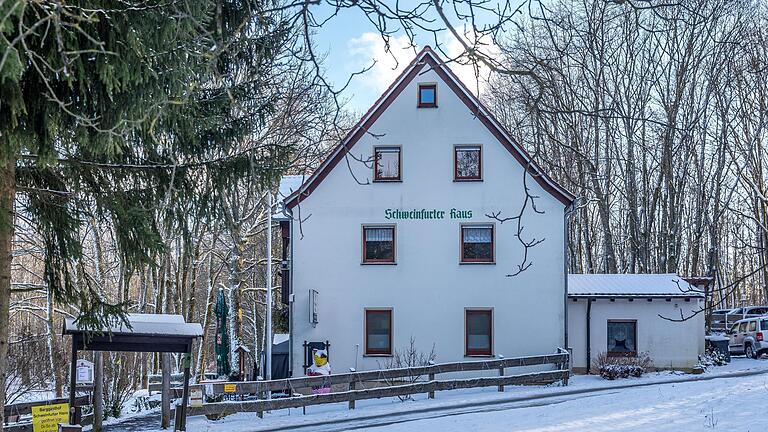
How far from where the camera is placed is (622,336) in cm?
2806

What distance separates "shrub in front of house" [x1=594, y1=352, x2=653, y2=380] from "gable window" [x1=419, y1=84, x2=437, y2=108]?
9738mm

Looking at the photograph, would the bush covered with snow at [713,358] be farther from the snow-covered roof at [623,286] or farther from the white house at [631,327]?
the snow-covered roof at [623,286]

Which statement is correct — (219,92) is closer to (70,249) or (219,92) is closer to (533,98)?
(70,249)

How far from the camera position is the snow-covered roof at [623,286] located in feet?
91.7

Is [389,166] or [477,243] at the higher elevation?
[389,166]

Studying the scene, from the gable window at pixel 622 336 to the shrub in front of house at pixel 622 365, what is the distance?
0.40 metres

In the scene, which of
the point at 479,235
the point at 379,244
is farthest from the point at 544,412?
the point at 379,244

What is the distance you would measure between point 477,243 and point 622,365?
5844 millimetres

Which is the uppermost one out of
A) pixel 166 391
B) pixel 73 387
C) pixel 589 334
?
pixel 589 334

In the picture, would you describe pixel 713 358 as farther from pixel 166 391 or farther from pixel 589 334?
pixel 166 391

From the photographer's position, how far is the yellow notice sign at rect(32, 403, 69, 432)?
43.8 ft

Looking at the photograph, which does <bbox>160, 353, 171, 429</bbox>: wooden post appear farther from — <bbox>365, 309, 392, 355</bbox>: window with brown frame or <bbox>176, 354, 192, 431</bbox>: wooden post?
<bbox>365, 309, 392, 355</bbox>: window with brown frame

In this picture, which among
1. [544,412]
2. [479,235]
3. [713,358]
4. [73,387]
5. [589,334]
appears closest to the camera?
[73,387]

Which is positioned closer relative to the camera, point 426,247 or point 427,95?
Result: point 426,247
